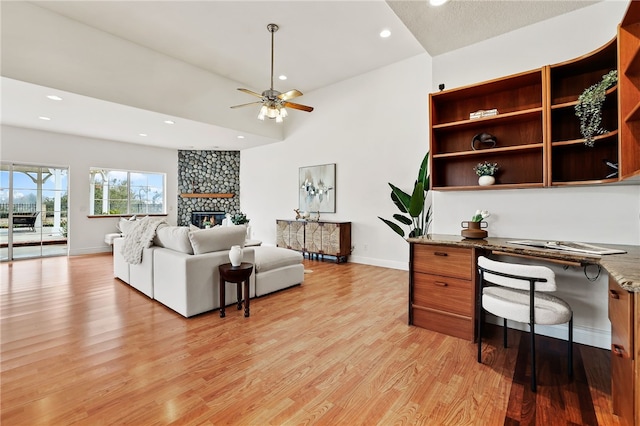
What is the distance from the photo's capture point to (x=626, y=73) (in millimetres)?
1895

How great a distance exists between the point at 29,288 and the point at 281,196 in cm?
482

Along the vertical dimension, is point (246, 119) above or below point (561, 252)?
above

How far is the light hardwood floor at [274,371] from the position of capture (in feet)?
5.32

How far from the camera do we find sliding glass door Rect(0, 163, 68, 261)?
20.0ft

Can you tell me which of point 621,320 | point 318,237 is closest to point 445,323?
point 621,320

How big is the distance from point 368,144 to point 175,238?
12.7 ft

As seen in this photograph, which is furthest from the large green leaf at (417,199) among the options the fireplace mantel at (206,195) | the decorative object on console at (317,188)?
the fireplace mantel at (206,195)

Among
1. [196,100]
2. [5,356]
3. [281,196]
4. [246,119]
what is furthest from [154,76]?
[5,356]

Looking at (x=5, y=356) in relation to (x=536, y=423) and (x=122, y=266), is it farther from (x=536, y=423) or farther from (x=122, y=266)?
(x=536, y=423)

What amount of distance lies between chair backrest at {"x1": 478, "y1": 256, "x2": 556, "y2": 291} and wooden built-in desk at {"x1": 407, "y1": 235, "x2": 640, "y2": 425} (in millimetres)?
218

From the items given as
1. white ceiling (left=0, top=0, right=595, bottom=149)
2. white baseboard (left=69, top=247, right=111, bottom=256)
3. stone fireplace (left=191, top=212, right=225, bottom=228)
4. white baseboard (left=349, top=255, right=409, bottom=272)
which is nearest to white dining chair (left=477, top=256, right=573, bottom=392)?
white ceiling (left=0, top=0, right=595, bottom=149)

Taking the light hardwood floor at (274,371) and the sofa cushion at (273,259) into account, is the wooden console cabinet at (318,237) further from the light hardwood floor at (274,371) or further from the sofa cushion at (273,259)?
the light hardwood floor at (274,371)

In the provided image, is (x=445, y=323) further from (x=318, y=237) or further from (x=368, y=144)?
(x=368, y=144)

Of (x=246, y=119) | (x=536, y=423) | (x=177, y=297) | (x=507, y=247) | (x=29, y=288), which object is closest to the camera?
(x=536, y=423)
